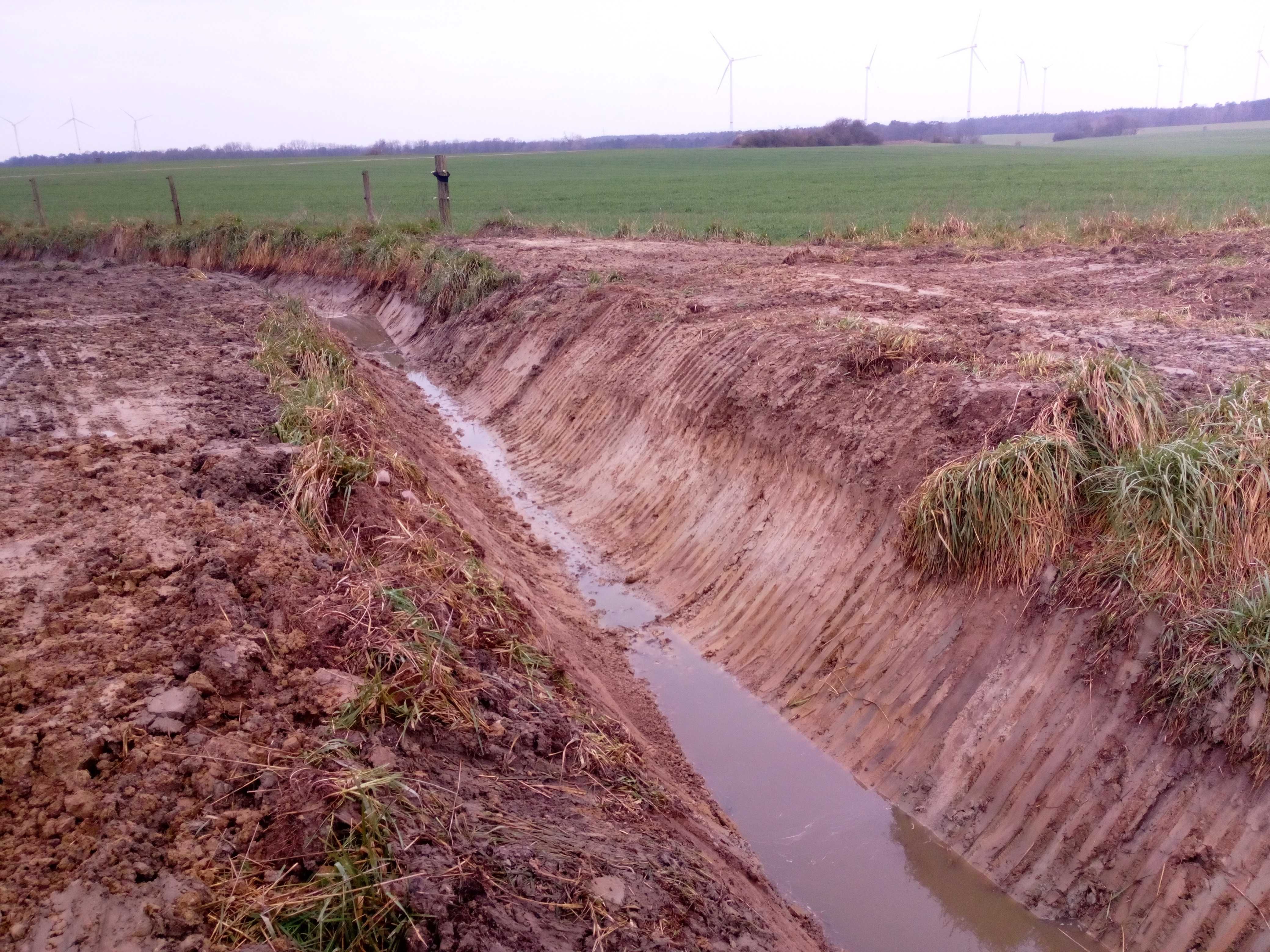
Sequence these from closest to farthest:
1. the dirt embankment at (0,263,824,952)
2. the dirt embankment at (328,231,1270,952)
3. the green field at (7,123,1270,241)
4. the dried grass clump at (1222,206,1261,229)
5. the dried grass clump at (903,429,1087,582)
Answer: the dirt embankment at (0,263,824,952)
the dirt embankment at (328,231,1270,952)
the dried grass clump at (903,429,1087,582)
the dried grass clump at (1222,206,1261,229)
the green field at (7,123,1270,241)

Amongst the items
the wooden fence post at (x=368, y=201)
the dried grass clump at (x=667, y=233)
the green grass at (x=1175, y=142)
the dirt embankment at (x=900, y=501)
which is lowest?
the dirt embankment at (x=900, y=501)

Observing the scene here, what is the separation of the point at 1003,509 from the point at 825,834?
225 cm

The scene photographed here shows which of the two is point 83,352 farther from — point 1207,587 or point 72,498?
point 1207,587

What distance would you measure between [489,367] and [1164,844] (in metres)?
10.9

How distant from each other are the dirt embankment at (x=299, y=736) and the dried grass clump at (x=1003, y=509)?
2213mm

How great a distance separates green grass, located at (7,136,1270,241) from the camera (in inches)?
909

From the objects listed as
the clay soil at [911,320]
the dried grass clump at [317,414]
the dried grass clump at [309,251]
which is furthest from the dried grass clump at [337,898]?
the dried grass clump at [309,251]

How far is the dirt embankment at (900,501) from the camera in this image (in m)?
4.45

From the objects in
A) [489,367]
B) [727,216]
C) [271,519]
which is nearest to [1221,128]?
[727,216]

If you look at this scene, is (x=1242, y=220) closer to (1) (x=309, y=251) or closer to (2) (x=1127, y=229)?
(2) (x=1127, y=229)

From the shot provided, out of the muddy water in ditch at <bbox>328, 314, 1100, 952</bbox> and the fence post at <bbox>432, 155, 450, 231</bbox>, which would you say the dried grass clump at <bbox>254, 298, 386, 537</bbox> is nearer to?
the muddy water in ditch at <bbox>328, 314, 1100, 952</bbox>

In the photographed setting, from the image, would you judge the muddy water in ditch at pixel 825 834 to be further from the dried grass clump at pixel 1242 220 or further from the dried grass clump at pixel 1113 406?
the dried grass clump at pixel 1242 220

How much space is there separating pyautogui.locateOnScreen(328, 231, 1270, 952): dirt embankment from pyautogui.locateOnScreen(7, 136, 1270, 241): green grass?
8.01 meters

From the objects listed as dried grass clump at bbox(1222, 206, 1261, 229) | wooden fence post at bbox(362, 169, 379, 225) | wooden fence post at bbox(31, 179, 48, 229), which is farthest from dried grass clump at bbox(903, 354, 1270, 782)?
wooden fence post at bbox(31, 179, 48, 229)
